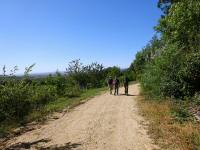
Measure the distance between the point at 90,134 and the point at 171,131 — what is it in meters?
2.99

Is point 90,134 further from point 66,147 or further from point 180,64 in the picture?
point 180,64

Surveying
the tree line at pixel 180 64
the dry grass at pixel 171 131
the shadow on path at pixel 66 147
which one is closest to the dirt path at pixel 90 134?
the shadow on path at pixel 66 147

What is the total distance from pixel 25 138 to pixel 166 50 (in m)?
15.8

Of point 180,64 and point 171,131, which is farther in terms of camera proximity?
point 180,64

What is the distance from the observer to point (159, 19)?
3412 centimetres

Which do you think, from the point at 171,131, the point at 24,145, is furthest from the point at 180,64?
the point at 24,145

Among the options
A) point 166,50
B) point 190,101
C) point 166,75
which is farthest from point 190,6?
point 190,101

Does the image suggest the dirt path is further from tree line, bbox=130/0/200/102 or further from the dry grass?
tree line, bbox=130/0/200/102

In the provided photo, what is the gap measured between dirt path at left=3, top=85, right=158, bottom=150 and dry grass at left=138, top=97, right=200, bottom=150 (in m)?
0.42

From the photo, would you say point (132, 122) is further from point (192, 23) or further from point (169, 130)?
point (192, 23)

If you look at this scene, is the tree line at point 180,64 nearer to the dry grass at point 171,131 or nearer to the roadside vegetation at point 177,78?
the roadside vegetation at point 177,78

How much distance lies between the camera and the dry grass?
1053 cm

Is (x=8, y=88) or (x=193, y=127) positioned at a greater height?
(x=8, y=88)

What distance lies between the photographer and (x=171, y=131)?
41.0ft
